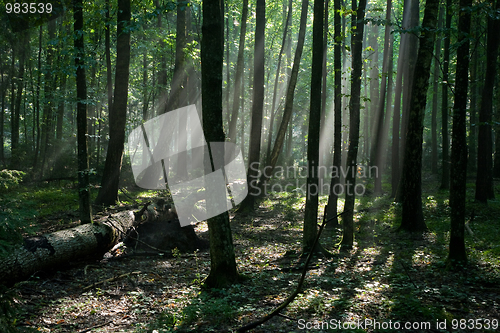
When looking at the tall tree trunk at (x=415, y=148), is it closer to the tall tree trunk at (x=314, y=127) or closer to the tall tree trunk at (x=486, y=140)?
the tall tree trunk at (x=314, y=127)

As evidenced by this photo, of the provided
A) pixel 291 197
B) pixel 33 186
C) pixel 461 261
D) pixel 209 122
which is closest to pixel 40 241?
pixel 209 122

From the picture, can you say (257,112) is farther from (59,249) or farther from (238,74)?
(59,249)

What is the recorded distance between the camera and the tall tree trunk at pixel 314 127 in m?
7.92

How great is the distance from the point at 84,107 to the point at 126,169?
12223 millimetres

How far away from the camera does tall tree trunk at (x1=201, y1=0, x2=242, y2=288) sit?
588cm

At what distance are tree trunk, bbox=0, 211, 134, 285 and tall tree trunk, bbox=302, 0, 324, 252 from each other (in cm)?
485

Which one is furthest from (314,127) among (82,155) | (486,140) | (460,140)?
(486,140)

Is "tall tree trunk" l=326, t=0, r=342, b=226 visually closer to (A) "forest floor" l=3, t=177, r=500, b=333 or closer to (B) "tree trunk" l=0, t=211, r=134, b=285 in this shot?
(A) "forest floor" l=3, t=177, r=500, b=333

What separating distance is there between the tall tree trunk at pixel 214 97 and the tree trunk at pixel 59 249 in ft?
9.92

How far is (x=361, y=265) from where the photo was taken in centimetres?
770

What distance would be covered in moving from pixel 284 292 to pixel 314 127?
3980mm

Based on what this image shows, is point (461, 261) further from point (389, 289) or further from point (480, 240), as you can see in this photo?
point (480, 240)

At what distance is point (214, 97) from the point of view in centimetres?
594

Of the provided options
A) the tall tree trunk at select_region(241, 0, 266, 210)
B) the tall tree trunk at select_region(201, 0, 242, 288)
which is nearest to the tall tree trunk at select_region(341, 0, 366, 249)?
the tall tree trunk at select_region(201, 0, 242, 288)
